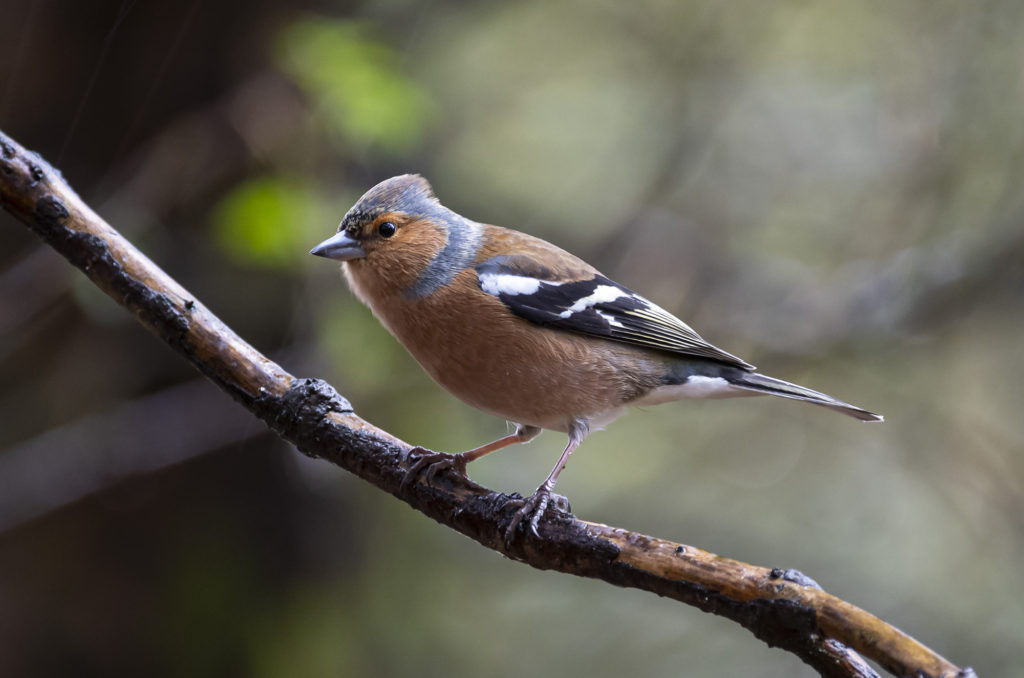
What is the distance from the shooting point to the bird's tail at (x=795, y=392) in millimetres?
3357

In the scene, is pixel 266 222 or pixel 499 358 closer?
pixel 499 358

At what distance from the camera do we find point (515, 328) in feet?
11.3

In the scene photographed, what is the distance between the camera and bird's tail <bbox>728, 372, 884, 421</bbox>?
3.36 metres

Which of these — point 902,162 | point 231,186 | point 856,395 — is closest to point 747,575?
point 231,186

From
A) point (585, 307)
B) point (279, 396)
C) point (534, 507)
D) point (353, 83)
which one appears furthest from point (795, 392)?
point (353, 83)

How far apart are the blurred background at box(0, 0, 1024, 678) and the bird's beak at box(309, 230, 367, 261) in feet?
3.42

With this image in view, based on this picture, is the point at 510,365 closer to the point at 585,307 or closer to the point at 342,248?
the point at 585,307

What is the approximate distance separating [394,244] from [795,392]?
1.83 metres

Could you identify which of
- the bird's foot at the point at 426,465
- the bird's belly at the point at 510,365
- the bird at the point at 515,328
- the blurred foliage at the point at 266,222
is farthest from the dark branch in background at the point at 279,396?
the blurred foliage at the point at 266,222

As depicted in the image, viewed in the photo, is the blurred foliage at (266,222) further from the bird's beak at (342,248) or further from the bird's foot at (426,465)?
the bird's foot at (426,465)

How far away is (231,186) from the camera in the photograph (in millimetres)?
5160

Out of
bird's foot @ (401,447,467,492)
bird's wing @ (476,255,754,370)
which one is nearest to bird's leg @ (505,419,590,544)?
bird's foot @ (401,447,467,492)

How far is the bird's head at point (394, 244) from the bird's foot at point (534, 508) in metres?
1.01

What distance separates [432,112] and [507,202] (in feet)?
3.69
